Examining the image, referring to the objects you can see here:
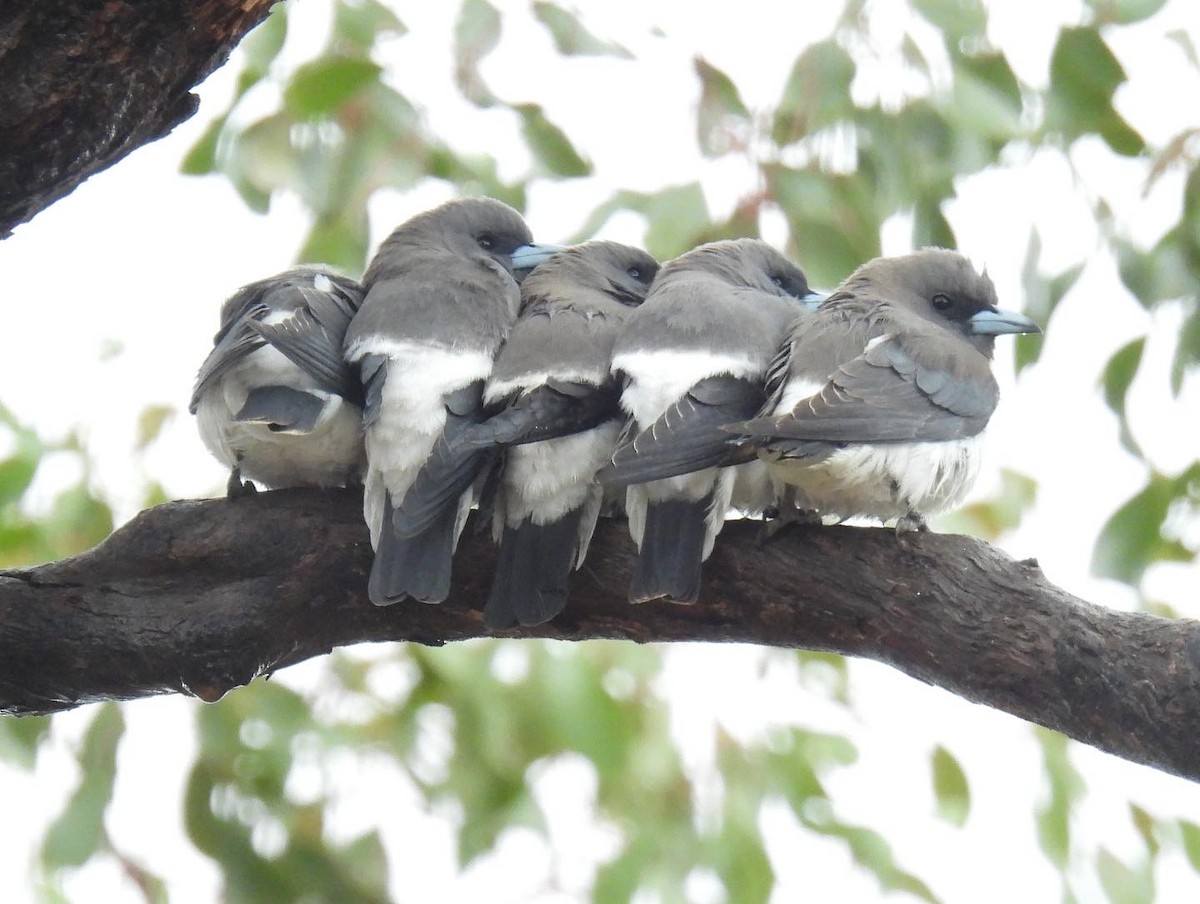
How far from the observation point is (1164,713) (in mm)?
2646

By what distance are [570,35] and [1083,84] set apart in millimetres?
1393

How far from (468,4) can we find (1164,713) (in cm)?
280

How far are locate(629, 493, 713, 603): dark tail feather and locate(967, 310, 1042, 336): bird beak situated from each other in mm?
1201

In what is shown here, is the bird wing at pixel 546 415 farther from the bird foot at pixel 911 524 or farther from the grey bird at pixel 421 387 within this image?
the bird foot at pixel 911 524

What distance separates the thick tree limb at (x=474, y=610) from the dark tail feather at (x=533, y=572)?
108 mm

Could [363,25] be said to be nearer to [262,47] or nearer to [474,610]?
[262,47]

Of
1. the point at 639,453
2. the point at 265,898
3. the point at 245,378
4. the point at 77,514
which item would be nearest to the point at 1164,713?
the point at 639,453

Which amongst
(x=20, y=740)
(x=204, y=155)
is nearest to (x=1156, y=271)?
(x=204, y=155)

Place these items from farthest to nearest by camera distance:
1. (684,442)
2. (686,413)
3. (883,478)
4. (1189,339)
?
(1189,339), (883,478), (686,413), (684,442)

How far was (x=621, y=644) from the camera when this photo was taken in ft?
15.2

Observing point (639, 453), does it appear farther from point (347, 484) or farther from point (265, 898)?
point (265, 898)

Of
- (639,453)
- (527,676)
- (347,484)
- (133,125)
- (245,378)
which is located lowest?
(527,676)

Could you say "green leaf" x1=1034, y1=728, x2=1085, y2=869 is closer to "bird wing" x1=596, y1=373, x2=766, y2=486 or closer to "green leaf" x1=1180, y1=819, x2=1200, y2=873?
"green leaf" x1=1180, y1=819, x2=1200, y2=873

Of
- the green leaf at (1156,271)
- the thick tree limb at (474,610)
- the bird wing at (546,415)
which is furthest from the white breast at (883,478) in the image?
the green leaf at (1156,271)
